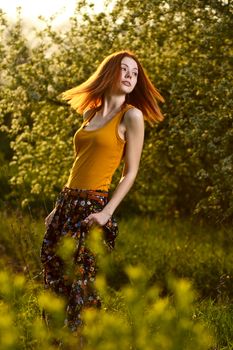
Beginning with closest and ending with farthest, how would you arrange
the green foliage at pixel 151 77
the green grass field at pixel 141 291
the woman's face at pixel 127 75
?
the green grass field at pixel 141 291
the woman's face at pixel 127 75
the green foliage at pixel 151 77

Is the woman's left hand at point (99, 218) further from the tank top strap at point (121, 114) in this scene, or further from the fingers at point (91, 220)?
the tank top strap at point (121, 114)

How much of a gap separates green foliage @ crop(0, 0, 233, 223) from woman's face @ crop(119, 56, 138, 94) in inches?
136

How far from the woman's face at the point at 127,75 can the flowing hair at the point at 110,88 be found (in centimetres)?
2

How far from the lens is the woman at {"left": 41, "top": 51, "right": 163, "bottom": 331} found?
4047 millimetres

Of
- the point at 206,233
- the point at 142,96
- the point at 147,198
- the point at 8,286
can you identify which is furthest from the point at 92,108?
the point at 147,198

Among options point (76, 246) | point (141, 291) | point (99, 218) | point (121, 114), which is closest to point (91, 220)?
point (99, 218)

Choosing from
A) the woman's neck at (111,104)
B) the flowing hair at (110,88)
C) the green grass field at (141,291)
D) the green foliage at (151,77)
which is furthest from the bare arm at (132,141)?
the green foliage at (151,77)

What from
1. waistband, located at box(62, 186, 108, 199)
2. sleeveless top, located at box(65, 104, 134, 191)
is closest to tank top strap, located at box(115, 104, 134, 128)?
sleeveless top, located at box(65, 104, 134, 191)

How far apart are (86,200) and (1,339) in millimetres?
2482

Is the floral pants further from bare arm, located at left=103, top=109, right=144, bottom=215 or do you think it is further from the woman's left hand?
bare arm, located at left=103, top=109, right=144, bottom=215

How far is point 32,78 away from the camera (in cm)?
1039

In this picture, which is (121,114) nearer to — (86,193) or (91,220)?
(86,193)

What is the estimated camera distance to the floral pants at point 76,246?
405cm

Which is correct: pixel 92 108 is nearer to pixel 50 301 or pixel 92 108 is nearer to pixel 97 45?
pixel 50 301
